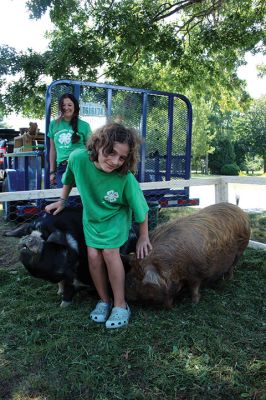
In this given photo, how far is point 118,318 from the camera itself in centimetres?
304

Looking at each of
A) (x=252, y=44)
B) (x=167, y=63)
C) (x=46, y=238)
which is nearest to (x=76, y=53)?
(x=167, y=63)

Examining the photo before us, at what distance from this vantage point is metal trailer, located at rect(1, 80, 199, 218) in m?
5.30

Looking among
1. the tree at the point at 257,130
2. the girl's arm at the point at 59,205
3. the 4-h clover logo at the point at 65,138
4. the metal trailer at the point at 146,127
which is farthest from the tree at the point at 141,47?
the tree at the point at 257,130

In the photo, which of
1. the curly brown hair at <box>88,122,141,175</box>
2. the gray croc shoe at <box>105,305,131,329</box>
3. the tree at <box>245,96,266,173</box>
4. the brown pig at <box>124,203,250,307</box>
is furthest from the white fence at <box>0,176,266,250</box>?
the tree at <box>245,96,266,173</box>

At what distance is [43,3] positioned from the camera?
285 inches

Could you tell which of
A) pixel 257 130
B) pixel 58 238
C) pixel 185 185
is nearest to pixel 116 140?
pixel 58 238

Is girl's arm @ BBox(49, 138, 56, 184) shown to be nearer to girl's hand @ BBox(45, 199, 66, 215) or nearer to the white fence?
the white fence

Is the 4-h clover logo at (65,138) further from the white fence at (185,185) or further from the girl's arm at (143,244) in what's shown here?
the girl's arm at (143,244)

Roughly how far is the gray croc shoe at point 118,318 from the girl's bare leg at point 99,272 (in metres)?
0.19

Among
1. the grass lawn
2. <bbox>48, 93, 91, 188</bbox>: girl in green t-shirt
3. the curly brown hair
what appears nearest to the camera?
the grass lawn

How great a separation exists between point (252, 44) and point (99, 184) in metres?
8.86

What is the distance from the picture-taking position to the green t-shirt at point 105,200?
300cm

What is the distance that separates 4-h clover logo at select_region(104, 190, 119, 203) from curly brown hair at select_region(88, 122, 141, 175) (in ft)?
0.54

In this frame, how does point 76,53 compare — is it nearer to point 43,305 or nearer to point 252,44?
point 252,44
